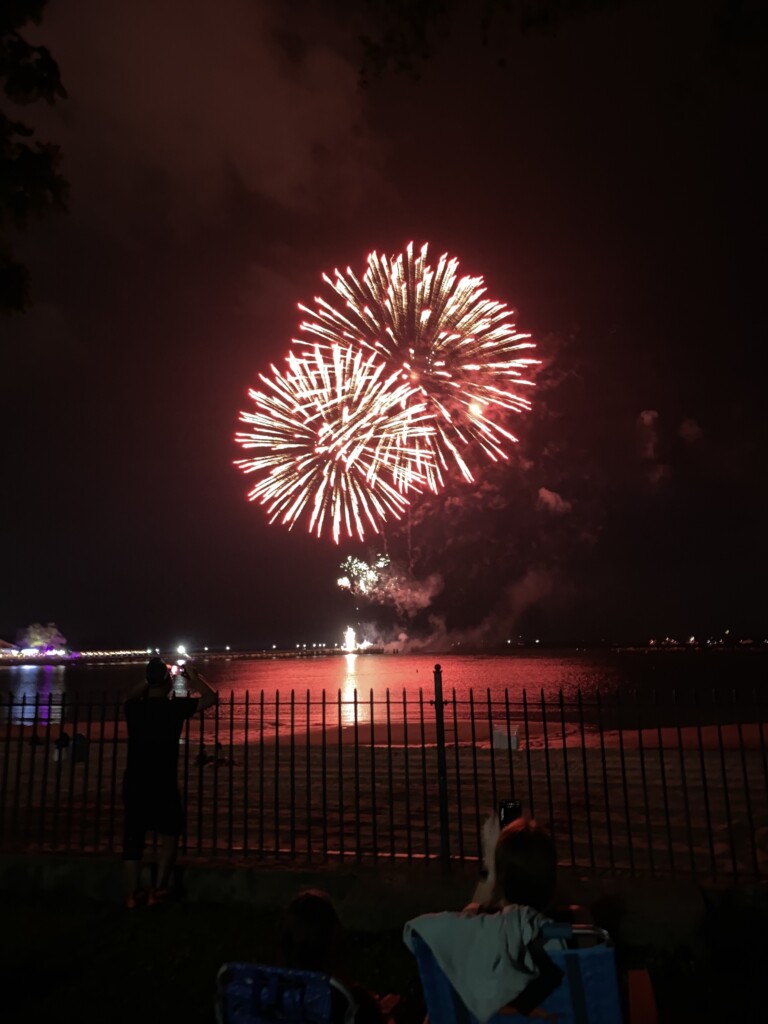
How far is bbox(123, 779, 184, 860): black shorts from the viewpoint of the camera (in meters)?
6.50

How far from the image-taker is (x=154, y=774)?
21.5 feet

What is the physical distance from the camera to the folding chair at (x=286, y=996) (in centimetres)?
293

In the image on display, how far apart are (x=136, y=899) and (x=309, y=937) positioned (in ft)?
14.8

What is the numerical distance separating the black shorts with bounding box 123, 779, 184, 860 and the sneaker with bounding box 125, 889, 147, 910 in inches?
18.3

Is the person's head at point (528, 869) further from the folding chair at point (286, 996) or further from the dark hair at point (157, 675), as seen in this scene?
the dark hair at point (157, 675)

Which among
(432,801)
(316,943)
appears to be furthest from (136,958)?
(432,801)

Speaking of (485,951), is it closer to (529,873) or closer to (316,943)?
(529,873)

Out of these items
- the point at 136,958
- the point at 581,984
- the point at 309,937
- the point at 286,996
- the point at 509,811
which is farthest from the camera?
the point at 136,958

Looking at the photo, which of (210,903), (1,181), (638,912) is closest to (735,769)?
(638,912)

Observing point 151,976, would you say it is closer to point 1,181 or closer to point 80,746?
point 1,181

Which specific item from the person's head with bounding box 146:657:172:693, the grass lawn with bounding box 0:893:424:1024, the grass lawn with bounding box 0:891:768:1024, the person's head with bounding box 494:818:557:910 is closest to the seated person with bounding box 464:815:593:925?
the person's head with bounding box 494:818:557:910

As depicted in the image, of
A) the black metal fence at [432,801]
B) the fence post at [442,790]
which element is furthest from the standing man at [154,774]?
the fence post at [442,790]

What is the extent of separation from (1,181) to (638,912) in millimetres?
10236

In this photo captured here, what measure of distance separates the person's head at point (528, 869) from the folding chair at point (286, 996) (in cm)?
80
